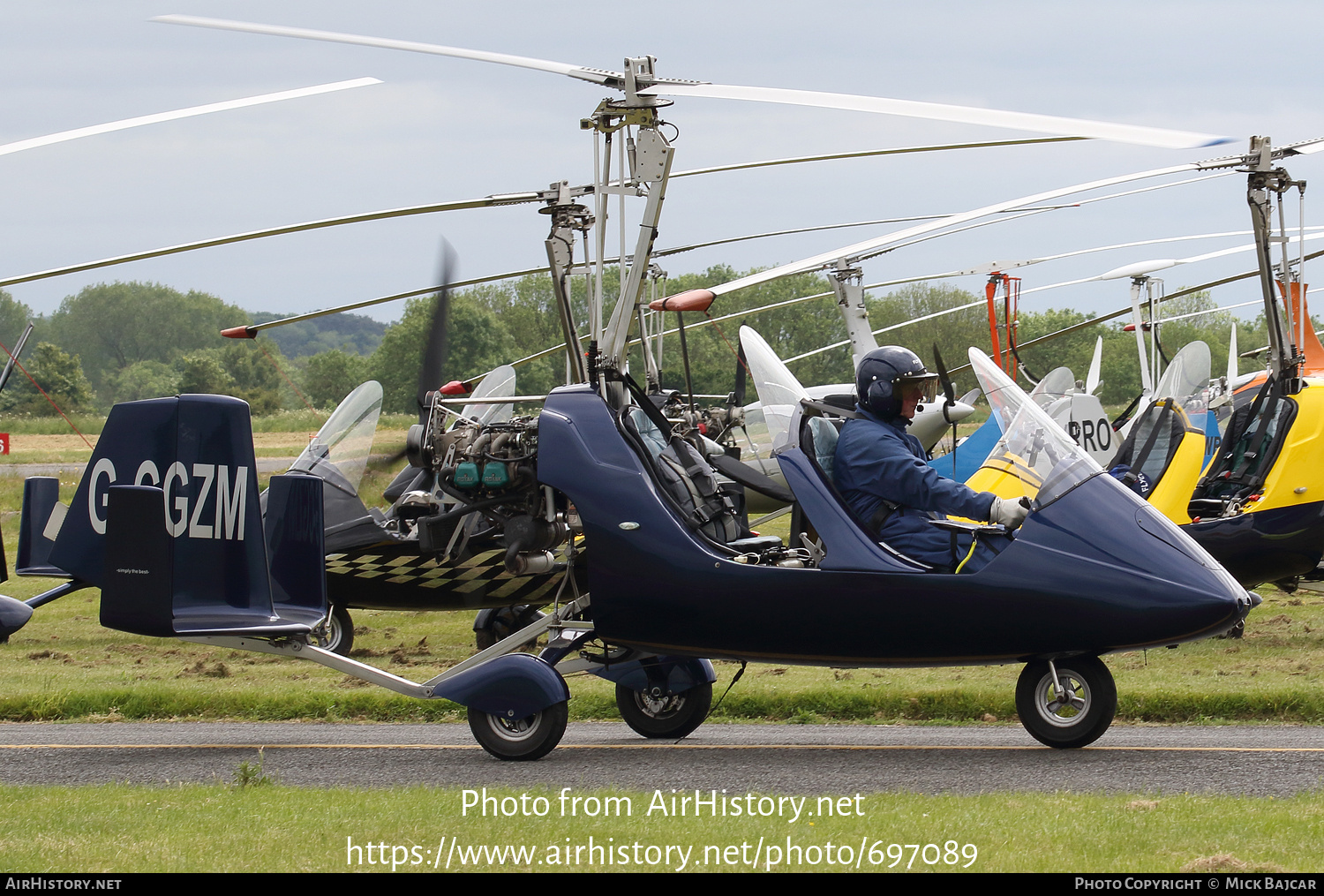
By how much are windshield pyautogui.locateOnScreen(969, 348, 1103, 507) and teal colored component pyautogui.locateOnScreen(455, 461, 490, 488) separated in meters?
2.71

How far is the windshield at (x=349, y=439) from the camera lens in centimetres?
1026

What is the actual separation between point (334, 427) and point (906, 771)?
5553 millimetres

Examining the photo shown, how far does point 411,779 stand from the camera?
6504 mm

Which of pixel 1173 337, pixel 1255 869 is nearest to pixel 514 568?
pixel 1255 869

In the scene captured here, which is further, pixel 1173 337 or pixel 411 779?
pixel 1173 337

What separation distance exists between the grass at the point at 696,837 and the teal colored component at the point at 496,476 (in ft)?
7.55

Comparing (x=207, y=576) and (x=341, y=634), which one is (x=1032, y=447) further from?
(x=341, y=634)

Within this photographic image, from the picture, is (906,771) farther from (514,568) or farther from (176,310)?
(176,310)

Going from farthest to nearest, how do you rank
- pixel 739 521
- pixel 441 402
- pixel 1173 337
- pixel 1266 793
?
pixel 1173 337
pixel 441 402
pixel 739 521
pixel 1266 793

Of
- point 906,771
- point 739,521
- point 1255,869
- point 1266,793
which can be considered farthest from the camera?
point 739,521

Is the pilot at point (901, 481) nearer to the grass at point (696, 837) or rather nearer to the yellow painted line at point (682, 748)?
the yellow painted line at point (682, 748)

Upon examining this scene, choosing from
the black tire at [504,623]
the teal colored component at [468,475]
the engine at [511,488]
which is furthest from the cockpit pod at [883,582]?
the black tire at [504,623]

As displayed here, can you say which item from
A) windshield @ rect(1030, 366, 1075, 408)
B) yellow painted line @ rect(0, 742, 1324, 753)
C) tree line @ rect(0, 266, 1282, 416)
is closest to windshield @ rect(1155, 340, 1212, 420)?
windshield @ rect(1030, 366, 1075, 408)

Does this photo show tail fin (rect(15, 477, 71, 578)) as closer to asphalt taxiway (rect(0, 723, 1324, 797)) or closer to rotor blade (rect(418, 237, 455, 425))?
asphalt taxiway (rect(0, 723, 1324, 797))
